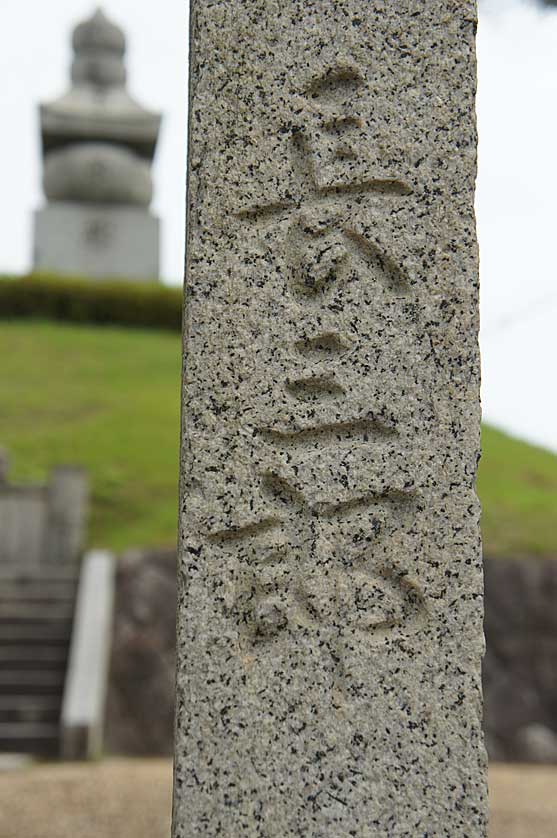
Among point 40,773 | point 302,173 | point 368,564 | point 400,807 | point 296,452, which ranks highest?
point 302,173

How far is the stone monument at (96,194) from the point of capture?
2453 cm

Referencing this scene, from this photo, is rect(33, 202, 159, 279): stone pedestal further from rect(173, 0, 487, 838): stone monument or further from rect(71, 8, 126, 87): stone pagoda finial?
rect(173, 0, 487, 838): stone monument

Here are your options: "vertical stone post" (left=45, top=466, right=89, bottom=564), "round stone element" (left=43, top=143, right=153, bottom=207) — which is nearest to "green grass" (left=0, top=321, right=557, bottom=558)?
"vertical stone post" (left=45, top=466, right=89, bottom=564)

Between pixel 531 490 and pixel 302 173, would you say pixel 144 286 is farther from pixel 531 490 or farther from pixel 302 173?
pixel 302 173

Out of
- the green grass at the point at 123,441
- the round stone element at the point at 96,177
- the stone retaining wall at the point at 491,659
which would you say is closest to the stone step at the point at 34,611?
the stone retaining wall at the point at 491,659

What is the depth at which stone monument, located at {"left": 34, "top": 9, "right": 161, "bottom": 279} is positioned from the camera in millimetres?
24531

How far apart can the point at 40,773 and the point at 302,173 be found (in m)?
6.87

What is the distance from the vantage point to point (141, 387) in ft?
60.1

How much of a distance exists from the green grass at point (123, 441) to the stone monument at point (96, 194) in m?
2.98

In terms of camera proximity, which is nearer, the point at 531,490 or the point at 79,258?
the point at 531,490

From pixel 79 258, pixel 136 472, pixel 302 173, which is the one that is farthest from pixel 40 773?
pixel 79 258

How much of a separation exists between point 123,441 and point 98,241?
35.6ft

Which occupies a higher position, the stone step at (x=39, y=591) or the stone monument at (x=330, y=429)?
the stone monument at (x=330, y=429)

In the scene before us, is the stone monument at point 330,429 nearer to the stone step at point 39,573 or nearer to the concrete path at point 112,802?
the concrete path at point 112,802
